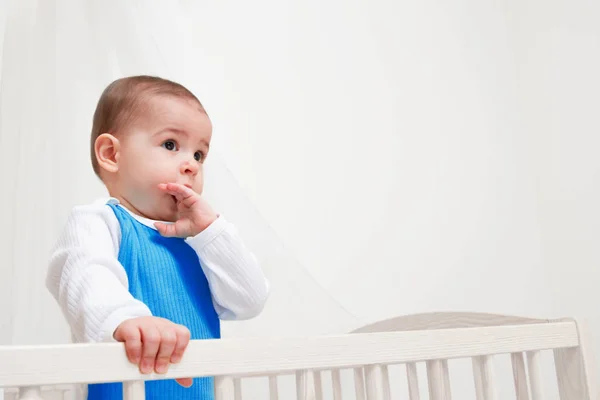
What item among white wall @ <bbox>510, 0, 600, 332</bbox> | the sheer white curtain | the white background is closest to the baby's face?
the sheer white curtain

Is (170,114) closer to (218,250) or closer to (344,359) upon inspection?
(218,250)

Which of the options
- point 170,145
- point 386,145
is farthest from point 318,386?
point 386,145

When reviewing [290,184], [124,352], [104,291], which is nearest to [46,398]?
[104,291]

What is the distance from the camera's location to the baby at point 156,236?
831mm

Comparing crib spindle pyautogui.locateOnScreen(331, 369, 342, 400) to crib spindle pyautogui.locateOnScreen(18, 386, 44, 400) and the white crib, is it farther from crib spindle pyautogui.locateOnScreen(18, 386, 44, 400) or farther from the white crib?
crib spindle pyautogui.locateOnScreen(18, 386, 44, 400)

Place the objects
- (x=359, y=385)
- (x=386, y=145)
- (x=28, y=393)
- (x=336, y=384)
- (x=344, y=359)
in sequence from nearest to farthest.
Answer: (x=28, y=393)
(x=344, y=359)
(x=359, y=385)
(x=336, y=384)
(x=386, y=145)

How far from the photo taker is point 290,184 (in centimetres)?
180

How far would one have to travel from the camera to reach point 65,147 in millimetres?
1235

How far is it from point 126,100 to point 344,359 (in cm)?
48

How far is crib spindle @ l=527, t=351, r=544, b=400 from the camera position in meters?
0.87

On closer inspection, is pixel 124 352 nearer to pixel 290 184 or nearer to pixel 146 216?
pixel 146 216

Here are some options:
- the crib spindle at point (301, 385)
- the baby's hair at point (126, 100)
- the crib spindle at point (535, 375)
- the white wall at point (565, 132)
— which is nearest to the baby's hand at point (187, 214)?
the baby's hair at point (126, 100)

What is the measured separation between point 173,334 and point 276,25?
1.38 meters

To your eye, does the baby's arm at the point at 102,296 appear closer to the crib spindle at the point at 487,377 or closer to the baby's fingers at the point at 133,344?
the baby's fingers at the point at 133,344
